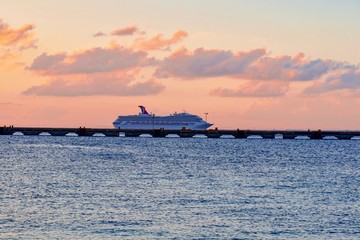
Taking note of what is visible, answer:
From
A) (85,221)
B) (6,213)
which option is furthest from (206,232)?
(6,213)

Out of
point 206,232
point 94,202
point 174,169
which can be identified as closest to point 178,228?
point 206,232

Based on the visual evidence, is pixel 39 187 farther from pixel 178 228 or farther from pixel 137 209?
pixel 178 228

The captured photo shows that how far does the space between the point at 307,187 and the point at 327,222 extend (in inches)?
977

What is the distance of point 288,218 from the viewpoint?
165 ft

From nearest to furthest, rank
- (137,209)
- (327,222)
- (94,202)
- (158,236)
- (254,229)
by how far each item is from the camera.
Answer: (158,236)
(254,229)
(327,222)
(137,209)
(94,202)

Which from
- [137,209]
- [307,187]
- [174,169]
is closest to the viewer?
[137,209]

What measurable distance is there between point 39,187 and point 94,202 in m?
12.8

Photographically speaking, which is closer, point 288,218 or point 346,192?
point 288,218

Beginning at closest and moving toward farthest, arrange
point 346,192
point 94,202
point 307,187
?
point 94,202
point 346,192
point 307,187

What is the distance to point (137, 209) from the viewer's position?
175 ft

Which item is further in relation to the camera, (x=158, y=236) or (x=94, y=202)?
(x=94, y=202)

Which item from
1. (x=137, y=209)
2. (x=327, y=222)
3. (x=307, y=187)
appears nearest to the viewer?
(x=327, y=222)

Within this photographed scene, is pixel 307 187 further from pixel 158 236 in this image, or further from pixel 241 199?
pixel 158 236

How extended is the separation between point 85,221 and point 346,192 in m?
29.3
